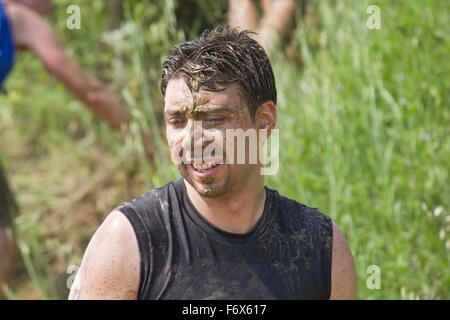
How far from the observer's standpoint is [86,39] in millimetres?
6797

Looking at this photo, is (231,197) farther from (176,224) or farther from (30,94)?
(30,94)

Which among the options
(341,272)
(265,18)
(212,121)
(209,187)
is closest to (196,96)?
(212,121)

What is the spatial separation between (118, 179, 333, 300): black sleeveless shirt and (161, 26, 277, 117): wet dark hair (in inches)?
11.4

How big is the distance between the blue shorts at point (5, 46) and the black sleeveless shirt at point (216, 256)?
2447 millimetres

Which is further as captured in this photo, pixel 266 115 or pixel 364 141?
pixel 364 141

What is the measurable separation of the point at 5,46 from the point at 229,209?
8.67 ft

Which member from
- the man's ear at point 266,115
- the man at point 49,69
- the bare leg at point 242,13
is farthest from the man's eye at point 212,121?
the bare leg at point 242,13

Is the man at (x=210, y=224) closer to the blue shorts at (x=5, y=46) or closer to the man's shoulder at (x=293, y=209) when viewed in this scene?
the man's shoulder at (x=293, y=209)

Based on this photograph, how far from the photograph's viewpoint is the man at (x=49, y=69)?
4.86 meters

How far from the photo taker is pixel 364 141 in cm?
425

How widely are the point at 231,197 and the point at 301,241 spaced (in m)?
0.22

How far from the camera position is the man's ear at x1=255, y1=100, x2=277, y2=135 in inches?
95.6

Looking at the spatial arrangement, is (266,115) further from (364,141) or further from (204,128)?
(364,141)

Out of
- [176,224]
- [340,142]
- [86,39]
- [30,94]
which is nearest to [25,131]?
[30,94]
